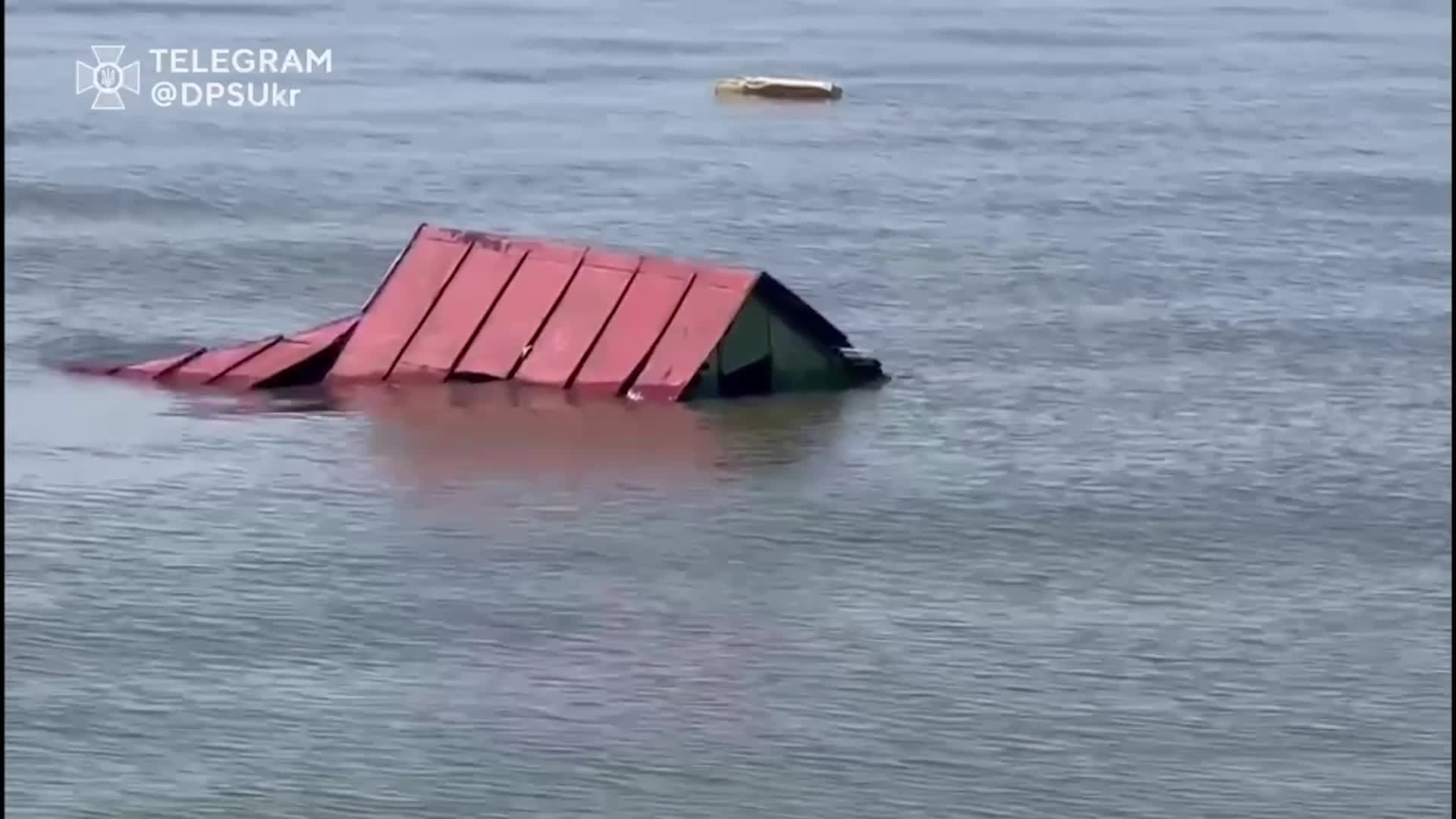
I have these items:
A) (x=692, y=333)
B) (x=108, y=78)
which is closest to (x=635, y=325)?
(x=692, y=333)

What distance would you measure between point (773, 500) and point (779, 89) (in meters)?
26.5

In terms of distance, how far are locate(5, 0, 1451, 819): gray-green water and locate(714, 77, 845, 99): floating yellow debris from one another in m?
2.34

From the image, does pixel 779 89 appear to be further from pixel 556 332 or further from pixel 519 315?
pixel 556 332

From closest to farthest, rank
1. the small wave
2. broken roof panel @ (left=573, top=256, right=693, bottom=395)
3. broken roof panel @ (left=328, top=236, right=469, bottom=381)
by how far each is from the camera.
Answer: broken roof panel @ (left=573, top=256, right=693, bottom=395)
broken roof panel @ (left=328, top=236, right=469, bottom=381)
the small wave

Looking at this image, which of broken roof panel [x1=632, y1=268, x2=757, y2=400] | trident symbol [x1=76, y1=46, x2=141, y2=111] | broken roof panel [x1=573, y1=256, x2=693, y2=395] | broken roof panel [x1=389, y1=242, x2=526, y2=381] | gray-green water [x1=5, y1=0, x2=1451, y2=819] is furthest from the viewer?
trident symbol [x1=76, y1=46, x2=141, y2=111]

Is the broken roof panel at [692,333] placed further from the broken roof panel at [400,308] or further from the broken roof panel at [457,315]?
the broken roof panel at [400,308]

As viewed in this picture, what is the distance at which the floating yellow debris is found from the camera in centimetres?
5238

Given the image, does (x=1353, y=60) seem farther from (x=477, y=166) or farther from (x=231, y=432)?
(x=231, y=432)

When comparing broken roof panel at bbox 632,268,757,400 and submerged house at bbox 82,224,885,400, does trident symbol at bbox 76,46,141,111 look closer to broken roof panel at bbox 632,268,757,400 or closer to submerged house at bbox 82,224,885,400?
submerged house at bbox 82,224,885,400

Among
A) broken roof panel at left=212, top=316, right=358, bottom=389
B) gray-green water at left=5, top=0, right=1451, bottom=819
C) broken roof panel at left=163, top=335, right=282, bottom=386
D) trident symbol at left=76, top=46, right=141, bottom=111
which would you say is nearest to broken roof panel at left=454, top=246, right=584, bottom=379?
gray-green water at left=5, top=0, right=1451, bottom=819

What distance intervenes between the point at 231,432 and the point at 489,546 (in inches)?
166

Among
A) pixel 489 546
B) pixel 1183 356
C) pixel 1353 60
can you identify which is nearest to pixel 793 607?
pixel 489 546

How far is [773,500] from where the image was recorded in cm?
2722

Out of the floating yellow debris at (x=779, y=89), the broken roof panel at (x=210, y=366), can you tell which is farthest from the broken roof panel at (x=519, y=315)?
the floating yellow debris at (x=779, y=89)
